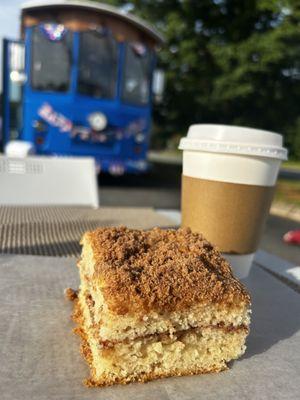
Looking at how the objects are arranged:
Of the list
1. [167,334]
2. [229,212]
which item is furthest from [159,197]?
[167,334]

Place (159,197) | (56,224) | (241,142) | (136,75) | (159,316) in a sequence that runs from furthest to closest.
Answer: (136,75) < (159,197) < (56,224) < (241,142) < (159,316)

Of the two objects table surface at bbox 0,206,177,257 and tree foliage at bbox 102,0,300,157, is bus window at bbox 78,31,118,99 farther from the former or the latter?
tree foliage at bbox 102,0,300,157

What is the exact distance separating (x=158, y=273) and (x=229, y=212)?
1347 millimetres

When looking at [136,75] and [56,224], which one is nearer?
[56,224]

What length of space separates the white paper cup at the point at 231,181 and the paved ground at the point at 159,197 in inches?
85.7

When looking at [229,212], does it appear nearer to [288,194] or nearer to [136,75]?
[136,75]

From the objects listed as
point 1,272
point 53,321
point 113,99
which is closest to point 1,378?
point 53,321

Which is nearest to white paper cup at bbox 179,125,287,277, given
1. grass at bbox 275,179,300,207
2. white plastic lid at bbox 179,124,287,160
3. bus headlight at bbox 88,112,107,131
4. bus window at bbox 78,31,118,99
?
white plastic lid at bbox 179,124,287,160

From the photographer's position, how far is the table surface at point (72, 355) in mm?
1998

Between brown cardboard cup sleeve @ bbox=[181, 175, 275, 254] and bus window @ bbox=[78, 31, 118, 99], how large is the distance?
6.89 meters

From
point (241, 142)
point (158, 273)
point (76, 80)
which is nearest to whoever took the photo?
point (158, 273)

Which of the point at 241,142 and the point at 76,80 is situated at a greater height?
the point at 76,80

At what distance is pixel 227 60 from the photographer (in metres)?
15.1

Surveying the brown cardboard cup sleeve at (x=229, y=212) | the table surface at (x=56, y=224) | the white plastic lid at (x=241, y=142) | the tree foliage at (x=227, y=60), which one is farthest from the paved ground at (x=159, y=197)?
the tree foliage at (x=227, y=60)
